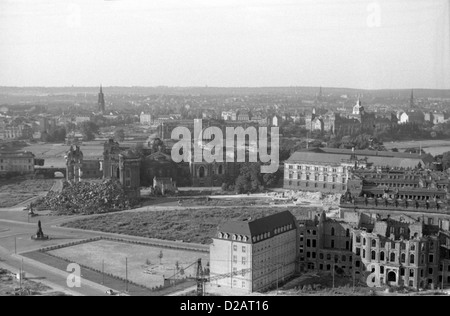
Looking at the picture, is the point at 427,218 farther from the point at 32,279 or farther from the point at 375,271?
the point at 32,279

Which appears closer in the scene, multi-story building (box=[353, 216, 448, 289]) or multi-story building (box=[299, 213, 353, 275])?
multi-story building (box=[353, 216, 448, 289])

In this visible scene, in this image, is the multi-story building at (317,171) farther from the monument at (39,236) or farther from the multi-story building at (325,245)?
the monument at (39,236)

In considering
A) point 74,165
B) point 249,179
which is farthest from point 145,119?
point 249,179

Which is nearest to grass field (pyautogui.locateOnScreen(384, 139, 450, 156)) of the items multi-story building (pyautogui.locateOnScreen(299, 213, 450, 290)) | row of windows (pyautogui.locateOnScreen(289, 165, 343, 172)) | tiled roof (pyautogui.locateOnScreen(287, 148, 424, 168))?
tiled roof (pyautogui.locateOnScreen(287, 148, 424, 168))

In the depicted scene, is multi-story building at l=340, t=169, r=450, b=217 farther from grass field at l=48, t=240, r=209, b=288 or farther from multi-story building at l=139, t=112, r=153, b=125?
multi-story building at l=139, t=112, r=153, b=125

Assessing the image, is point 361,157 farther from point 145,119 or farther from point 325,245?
point 145,119
